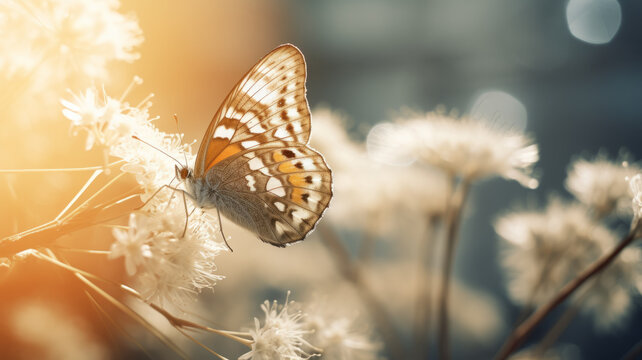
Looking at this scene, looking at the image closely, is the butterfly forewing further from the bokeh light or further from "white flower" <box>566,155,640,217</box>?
the bokeh light

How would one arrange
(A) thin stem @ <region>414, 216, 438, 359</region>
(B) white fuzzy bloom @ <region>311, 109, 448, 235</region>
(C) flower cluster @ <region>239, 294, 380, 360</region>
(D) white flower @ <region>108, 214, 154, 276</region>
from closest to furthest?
(D) white flower @ <region>108, 214, 154, 276</region>
(C) flower cluster @ <region>239, 294, 380, 360</region>
(A) thin stem @ <region>414, 216, 438, 359</region>
(B) white fuzzy bloom @ <region>311, 109, 448, 235</region>

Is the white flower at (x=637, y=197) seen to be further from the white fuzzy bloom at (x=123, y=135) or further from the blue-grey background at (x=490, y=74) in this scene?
the blue-grey background at (x=490, y=74)

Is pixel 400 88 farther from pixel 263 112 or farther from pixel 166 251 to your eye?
pixel 166 251

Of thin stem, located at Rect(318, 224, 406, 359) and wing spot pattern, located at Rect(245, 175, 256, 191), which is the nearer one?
wing spot pattern, located at Rect(245, 175, 256, 191)

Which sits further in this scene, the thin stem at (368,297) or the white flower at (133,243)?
the thin stem at (368,297)

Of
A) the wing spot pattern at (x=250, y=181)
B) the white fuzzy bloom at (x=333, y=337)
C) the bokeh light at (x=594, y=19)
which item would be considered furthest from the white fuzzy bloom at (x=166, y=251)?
the bokeh light at (x=594, y=19)

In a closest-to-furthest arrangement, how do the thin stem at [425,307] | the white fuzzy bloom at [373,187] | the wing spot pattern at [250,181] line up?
1. the wing spot pattern at [250,181]
2. the thin stem at [425,307]
3. the white fuzzy bloom at [373,187]

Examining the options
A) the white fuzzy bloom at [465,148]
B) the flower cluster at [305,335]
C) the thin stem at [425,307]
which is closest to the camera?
the flower cluster at [305,335]

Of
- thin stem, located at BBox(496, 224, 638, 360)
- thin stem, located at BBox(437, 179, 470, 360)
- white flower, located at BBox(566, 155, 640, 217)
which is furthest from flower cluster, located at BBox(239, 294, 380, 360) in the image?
white flower, located at BBox(566, 155, 640, 217)
